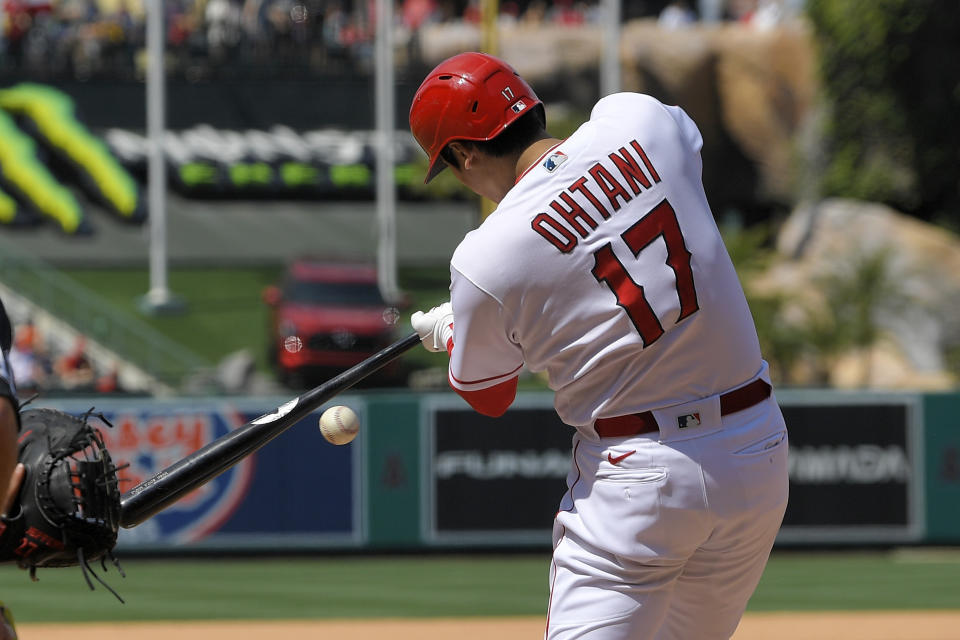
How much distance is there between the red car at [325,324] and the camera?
18.8 metres

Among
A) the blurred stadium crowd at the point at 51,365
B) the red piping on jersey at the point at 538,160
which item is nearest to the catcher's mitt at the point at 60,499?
the red piping on jersey at the point at 538,160

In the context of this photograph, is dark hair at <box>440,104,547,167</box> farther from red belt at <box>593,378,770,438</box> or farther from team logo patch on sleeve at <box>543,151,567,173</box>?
red belt at <box>593,378,770,438</box>

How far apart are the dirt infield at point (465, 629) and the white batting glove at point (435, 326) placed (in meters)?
4.80

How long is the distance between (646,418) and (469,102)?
839 millimetres

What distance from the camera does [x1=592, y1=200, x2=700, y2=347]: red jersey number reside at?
304cm

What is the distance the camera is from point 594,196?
3.09m

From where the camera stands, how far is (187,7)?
1041 inches

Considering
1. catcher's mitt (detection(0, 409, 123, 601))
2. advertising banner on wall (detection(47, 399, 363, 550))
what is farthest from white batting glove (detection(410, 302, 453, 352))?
advertising banner on wall (detection(47, 399, 363, 550))

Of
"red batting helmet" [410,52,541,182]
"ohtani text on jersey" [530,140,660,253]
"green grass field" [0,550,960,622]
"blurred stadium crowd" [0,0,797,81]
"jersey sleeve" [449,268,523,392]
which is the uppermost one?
"blurred stadium crowd" [0,0,797,81]

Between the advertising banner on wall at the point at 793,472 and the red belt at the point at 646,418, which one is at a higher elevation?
the red belt at the point at 646,418

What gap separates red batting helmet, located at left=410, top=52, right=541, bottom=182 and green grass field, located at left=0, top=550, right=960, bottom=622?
6.34 m

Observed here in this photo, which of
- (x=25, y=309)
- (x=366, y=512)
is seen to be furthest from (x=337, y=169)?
(x=366, y=512)

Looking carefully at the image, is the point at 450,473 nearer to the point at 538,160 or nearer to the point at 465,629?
the point at 465,629

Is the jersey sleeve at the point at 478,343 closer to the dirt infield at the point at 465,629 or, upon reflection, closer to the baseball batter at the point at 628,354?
the baseball batter at the point at 628,354
